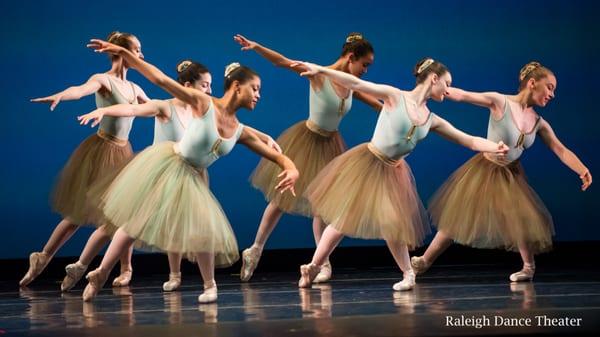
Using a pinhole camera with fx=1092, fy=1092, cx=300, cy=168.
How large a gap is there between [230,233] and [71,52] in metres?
2.52

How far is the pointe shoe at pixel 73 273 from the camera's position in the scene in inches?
214

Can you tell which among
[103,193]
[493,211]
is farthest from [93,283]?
[493,211]

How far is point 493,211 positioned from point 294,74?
202 cm

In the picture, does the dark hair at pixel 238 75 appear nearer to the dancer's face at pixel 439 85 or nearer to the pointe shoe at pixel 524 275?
the dancer's face at pixel 439 85

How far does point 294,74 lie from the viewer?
23.5ft

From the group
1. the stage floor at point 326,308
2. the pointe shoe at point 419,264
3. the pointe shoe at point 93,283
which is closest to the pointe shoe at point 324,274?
the stage floor at point 326,308

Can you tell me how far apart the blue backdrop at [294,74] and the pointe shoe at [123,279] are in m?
1.00

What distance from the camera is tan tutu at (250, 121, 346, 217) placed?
6062 millimetres

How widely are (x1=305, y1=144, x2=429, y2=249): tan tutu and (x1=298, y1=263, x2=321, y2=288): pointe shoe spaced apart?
11.3 inches

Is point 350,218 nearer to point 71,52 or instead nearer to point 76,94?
point 76,94

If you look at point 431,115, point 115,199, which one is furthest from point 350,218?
point 115,199

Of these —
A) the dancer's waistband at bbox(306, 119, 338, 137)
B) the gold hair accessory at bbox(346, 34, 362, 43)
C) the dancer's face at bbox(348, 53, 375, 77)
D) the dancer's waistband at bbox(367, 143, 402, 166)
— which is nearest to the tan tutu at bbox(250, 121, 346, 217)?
the dancer's waistband at bbox(306, 119, 338, 137)

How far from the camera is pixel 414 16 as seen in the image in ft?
23.7

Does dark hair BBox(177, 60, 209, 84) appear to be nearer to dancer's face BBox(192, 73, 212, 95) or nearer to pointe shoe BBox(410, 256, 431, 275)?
dancer's face BBox(192, 73, 212, 95)
